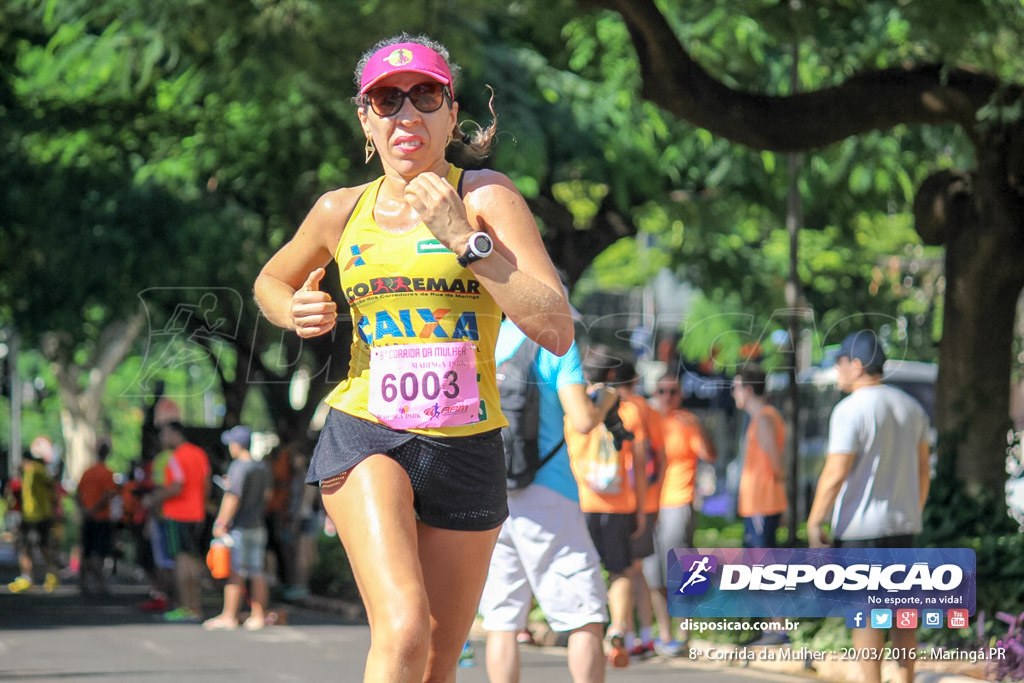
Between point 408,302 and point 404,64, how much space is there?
0.59 m

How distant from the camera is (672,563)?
918 cm

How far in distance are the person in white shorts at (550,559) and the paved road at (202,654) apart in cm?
251

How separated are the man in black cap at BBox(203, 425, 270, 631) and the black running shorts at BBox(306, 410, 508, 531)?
30.4 feet

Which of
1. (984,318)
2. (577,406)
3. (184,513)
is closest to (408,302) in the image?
(577,406)

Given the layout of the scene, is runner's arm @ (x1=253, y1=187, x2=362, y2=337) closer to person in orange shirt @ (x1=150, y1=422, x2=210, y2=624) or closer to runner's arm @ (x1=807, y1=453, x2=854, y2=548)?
runner's arm @ (x1=807, y1=453, x2=854, y2=548)

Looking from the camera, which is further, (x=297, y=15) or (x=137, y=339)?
(x=137, y=339)

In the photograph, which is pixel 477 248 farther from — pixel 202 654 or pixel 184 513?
pixel 184 513

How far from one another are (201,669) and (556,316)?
21.3 feet

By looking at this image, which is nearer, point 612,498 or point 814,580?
point 814,580

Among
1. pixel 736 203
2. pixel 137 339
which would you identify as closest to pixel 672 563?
pixel 736 203

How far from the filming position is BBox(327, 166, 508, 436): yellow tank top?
3.90 m

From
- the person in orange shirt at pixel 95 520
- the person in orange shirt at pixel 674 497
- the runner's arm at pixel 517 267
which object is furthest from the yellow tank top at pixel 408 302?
the person in orange shirt at pixel 95 520

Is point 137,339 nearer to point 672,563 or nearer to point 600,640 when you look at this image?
point 672,563

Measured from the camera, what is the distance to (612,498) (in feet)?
31.3
